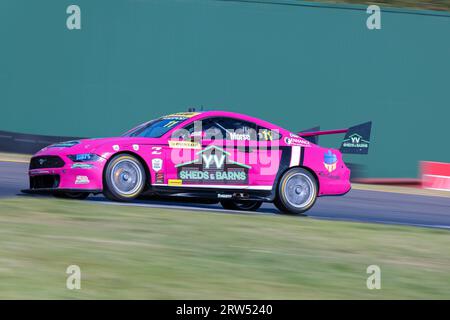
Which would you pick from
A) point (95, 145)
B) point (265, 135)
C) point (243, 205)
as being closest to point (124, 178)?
point (95, 145)

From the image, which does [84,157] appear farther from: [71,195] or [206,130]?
[206,130]

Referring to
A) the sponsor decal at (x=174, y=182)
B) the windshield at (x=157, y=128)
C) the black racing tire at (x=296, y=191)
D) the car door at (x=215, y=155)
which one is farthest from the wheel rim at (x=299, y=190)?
the windshield at (x=157, y=128)

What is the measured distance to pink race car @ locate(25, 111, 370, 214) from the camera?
10.6 meters

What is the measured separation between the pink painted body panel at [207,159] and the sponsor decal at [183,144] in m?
0.03

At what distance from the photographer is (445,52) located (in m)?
20.7

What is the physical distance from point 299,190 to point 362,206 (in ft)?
7.29

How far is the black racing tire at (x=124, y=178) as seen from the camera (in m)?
10.6

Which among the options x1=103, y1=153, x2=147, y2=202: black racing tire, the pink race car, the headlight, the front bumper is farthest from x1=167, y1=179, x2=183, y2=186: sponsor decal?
the headlight

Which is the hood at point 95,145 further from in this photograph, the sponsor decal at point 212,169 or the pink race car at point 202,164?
the sponsor decal at point 212,169

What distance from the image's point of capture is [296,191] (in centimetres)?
1162

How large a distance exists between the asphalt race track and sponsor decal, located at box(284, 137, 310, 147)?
1044mm

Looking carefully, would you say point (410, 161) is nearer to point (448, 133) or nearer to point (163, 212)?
point (448, 133)

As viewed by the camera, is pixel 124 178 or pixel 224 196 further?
pixel 224 196
